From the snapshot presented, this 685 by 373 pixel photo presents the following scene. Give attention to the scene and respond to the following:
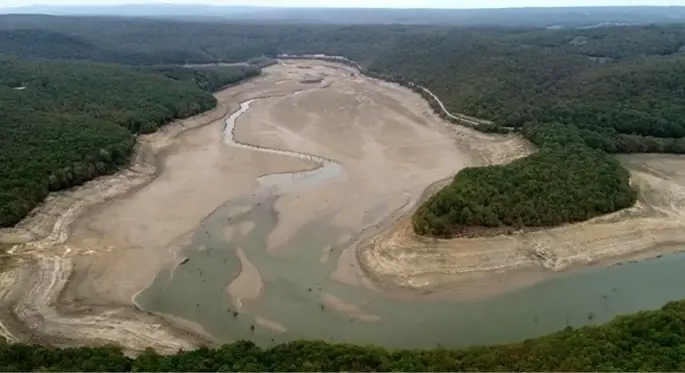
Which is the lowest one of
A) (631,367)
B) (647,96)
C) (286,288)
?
(286,288)

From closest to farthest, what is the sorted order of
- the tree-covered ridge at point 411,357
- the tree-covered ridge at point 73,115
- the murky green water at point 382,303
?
the tree-covered ridge at point 411,357
the murky green water at point 382,303
the tree-covered ridge at point 73,115

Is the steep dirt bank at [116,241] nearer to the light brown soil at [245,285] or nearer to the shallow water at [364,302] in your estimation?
the shallow water at [364,302]

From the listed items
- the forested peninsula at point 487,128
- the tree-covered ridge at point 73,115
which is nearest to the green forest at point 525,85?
the forested peninsula at point 487,128

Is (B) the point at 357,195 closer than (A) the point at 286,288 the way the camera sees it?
No

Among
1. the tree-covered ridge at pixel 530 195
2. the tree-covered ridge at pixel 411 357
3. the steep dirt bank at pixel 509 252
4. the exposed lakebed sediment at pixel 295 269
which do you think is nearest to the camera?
the tree-covered ridge at pixel 411 357

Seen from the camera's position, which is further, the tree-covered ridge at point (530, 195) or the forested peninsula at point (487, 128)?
the tree-covered ridge at point (530, 195)

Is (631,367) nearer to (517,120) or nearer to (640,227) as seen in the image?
(640,227)

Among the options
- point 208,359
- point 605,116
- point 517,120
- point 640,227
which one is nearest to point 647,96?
point 605,116
